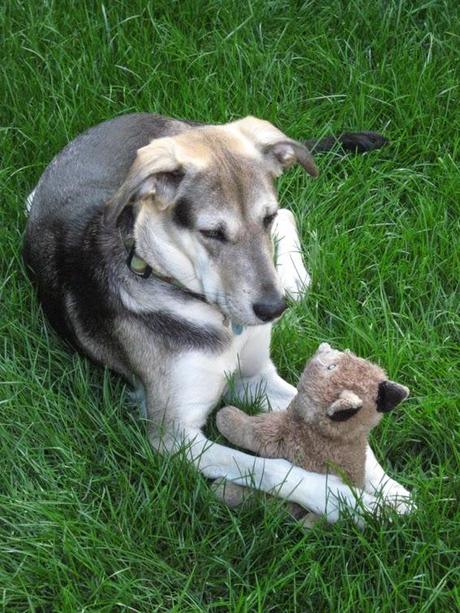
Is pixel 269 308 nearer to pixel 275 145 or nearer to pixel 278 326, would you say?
pixel 275 145

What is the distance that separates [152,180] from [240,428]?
0.92 metres

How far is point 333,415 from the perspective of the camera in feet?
10.8

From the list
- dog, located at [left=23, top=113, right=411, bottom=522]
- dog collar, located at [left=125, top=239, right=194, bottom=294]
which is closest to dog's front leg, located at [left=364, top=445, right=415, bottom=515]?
dog, located at [left=23, top=113, right=411, bottom=522]

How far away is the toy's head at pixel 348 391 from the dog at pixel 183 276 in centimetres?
23

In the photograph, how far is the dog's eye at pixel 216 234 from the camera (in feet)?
11.7

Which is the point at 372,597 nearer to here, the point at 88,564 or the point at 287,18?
the point at 88,564

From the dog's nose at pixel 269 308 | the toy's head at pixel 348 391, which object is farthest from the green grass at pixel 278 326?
the dog's nose at pixel 269 308

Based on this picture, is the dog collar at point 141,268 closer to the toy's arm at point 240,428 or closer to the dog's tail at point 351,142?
the toy's arm at point 240,428

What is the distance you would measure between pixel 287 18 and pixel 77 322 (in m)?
2.44

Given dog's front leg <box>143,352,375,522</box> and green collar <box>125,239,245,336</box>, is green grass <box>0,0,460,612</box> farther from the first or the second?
green collar <box>125,239,245,336</box>

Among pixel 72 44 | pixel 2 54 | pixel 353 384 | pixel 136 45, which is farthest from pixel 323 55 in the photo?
pixel 353 384

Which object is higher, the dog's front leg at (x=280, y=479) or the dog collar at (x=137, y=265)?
the dog collar at (x=137, y=265)

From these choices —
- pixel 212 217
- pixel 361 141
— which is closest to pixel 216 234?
pixel 212 217

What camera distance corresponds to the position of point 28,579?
3.37m
